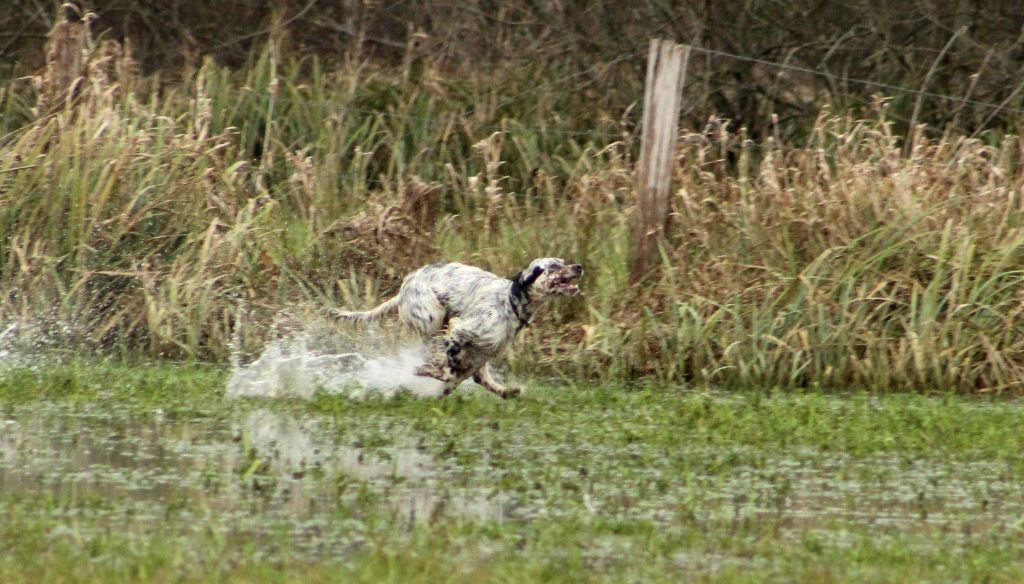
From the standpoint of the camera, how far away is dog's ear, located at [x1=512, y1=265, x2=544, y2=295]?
9.03 meters

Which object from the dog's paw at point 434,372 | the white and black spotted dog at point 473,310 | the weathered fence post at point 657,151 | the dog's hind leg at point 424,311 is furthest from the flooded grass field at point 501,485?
the weathered fence post at point 657,151

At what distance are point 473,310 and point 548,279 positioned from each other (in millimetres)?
459

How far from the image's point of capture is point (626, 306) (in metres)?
11.1

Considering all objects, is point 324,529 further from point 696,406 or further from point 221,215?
point 221,215

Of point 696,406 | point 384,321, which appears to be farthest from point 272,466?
point 384,321

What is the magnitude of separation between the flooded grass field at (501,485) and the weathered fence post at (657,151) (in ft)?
5.47

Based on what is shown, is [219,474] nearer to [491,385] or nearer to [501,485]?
[501,485]

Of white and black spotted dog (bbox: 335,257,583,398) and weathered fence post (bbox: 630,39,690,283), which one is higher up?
weathered fence post (bbox: 630,39,690,283)

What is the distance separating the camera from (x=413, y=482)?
22.3 feet

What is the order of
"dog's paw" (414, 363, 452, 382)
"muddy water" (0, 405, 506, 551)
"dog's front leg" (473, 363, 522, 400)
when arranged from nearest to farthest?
1. "muddy water" (0, 405, 506, 551)
2. "dog's paw" (414, 363, 452, 382)
3. "dog's front leg" (473, 363, 522, 400)

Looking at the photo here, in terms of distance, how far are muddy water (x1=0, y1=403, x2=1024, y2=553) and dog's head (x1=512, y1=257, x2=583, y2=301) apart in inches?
47.0

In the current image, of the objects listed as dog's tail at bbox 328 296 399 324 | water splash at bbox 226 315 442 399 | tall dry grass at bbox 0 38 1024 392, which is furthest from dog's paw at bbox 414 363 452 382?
tall dry grass at bbox 0 38 1024 392

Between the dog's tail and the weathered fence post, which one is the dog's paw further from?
the weathered fence post

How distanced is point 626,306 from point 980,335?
2.26 metres
